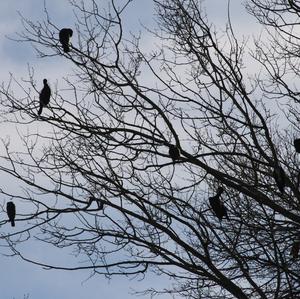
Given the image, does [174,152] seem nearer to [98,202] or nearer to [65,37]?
[98,202]

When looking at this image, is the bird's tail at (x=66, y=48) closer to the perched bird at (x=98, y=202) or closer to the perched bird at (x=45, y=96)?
the perched bird at (x=45, y=96)

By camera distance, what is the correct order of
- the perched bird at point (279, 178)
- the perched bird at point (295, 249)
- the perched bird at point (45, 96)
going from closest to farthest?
the perched bird at point (279, 178)
the perched bird at point (45, 96)
the perched bird at point (295, 249)

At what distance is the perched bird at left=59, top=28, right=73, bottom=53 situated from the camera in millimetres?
7895

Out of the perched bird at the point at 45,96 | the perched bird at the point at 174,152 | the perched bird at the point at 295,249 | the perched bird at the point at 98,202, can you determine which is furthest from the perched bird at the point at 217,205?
the perched bird at the point at 45,96

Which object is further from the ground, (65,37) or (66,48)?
(65,37)

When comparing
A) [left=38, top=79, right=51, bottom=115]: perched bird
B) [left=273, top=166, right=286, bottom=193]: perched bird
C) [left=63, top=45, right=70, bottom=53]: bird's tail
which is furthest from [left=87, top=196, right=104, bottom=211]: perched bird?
[left=273, top=166, right=286, bottom=193]: perched bird

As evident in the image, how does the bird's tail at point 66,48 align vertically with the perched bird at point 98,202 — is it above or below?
above

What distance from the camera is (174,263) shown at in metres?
7.32

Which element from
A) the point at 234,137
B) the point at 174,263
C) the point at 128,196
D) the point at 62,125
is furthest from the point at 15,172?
the point at 234,137

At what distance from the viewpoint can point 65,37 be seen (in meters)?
8.01

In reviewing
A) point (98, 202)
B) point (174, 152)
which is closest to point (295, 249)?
point (174, 152)

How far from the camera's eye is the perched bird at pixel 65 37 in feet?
25.9

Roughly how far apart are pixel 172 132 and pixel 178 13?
2005 mm

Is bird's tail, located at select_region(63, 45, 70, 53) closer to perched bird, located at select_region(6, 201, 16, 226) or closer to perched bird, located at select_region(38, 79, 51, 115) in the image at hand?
perched bird, located at select_region(38, 79, 51, 115)
